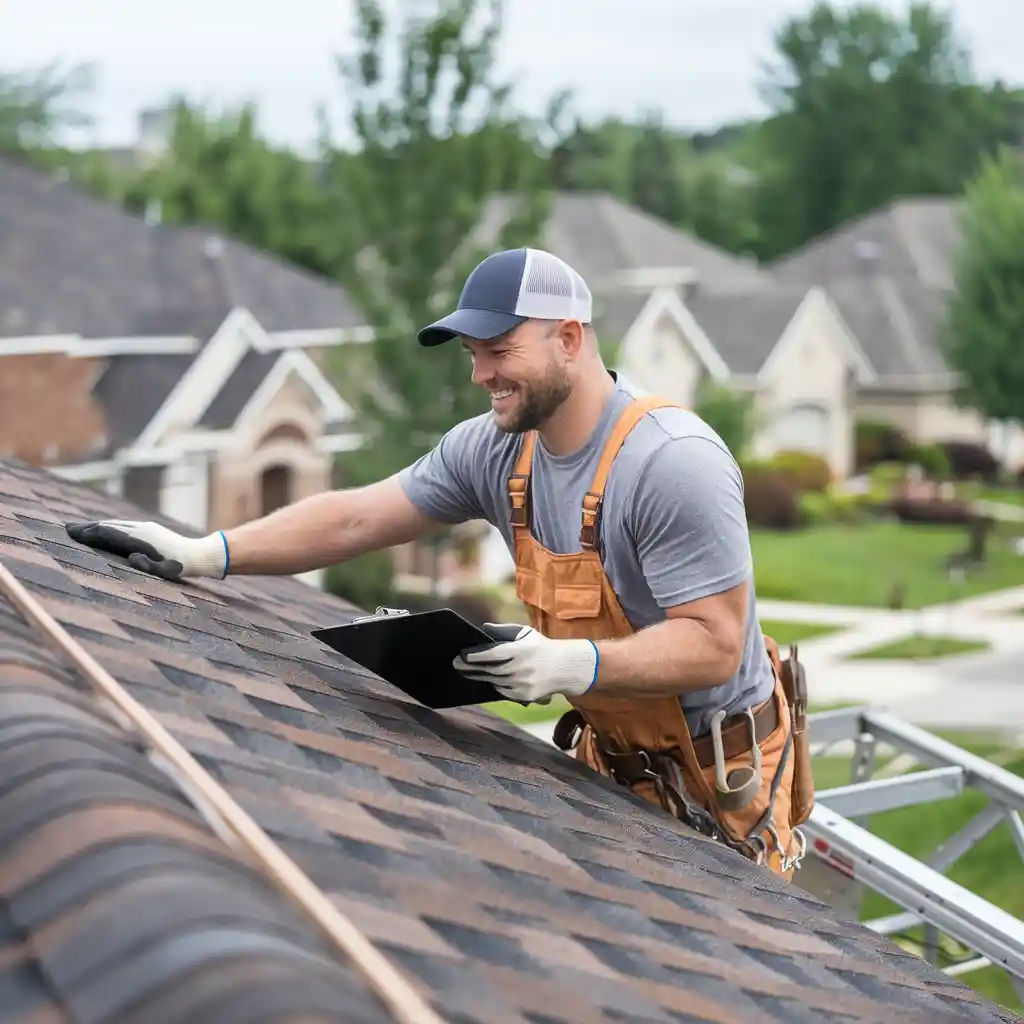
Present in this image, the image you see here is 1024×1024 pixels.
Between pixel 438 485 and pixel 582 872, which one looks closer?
pixel 582 872

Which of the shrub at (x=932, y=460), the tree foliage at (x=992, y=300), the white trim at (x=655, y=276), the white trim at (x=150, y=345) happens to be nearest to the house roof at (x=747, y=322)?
the white trim at (x=655, y=276)

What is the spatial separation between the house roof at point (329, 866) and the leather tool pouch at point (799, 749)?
2.62ft

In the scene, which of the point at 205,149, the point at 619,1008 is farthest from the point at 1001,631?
the point at 205,149

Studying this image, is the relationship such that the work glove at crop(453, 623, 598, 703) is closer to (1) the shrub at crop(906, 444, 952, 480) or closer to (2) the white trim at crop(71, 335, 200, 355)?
(2) the white trim at crop(71, 335, 200, 355)

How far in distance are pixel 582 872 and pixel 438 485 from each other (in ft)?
6.30

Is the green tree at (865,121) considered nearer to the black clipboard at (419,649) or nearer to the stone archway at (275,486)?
the stone archway at (275,486)

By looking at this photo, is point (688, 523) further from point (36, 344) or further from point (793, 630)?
point (793, 630)

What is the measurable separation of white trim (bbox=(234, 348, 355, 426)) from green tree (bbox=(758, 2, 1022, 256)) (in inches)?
1942

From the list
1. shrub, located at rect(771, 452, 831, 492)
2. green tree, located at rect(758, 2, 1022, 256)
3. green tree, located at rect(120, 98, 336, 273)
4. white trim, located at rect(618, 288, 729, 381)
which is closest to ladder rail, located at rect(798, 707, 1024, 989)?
white trim, located at rect(618, 288, 729, 381)

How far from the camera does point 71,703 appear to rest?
288 centimetres

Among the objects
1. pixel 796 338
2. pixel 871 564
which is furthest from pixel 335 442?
pixel 796 338

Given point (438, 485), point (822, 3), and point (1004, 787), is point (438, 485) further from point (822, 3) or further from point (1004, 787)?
point (822, 3)

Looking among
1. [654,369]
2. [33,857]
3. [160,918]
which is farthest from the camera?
[654,369]

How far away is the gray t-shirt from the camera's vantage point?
4266mm
